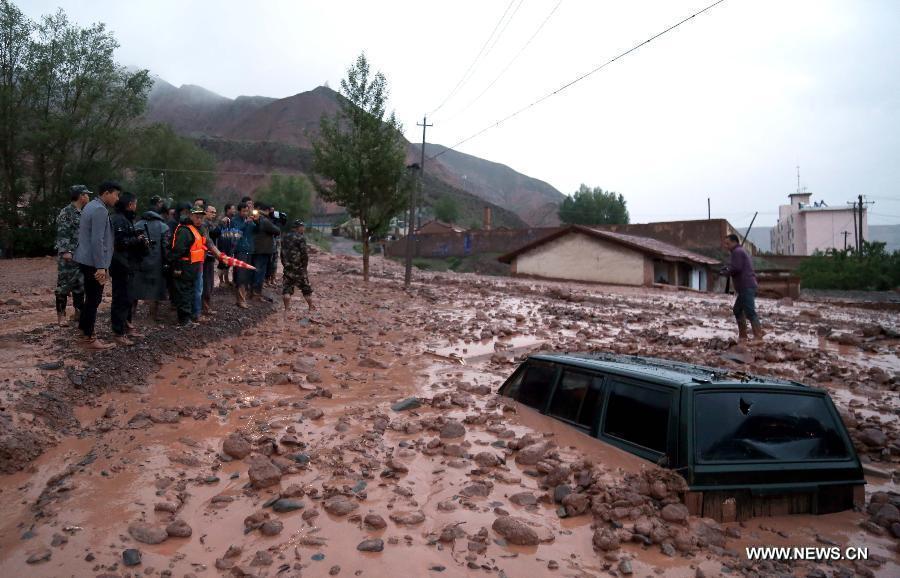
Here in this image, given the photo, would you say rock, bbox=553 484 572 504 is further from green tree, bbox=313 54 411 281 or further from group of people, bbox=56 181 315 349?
green tree, bbox=313 54 411 281

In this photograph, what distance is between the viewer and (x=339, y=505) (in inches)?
147

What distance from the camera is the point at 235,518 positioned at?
3609 mm

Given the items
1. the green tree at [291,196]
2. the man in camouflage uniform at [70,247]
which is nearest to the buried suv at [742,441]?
the man in camouflage uniform at [70,247]

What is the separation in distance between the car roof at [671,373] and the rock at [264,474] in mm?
2326

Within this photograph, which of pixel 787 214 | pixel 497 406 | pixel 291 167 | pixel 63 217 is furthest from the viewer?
pixel 291 167

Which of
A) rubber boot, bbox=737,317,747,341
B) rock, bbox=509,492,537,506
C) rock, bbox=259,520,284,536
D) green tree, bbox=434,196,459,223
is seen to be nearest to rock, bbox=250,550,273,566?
rock, bbox=259,520,284,536

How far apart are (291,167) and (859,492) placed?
95.5 metres

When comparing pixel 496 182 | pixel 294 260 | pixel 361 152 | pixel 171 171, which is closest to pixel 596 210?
pixel 171 171

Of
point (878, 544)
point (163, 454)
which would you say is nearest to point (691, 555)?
point (878, 544)

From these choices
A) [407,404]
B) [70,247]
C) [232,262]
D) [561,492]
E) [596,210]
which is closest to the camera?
A: [561,492]

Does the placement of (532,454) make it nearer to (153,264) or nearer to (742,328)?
(153,264)

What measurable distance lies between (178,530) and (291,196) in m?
54.4

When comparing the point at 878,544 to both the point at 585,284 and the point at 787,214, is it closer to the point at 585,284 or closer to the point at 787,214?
the point at 585,284

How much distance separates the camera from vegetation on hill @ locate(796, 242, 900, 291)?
32875 millimetres
